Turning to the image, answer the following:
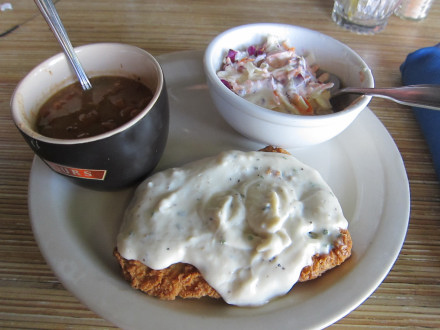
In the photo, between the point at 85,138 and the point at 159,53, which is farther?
the point at 159,53

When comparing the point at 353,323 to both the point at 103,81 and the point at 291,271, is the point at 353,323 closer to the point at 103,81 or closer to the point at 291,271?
the point at 291,271

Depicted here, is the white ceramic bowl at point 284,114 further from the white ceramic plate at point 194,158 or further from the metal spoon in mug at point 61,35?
the metal spoon in mug at point 61,35

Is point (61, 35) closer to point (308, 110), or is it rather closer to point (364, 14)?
point (308, 110)

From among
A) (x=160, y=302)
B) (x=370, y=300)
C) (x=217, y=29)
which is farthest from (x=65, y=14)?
(x=370, y=300)

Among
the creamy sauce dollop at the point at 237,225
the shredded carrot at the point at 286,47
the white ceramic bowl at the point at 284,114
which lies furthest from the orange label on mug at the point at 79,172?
the shredded carrot at the point at 286,47

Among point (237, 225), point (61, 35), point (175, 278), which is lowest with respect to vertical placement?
point (175, 278)

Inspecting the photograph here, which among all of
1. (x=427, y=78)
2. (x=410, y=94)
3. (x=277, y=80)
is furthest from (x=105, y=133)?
(x=427, y=78)

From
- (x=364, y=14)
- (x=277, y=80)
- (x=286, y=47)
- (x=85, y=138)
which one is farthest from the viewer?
(x=364, y=14)
